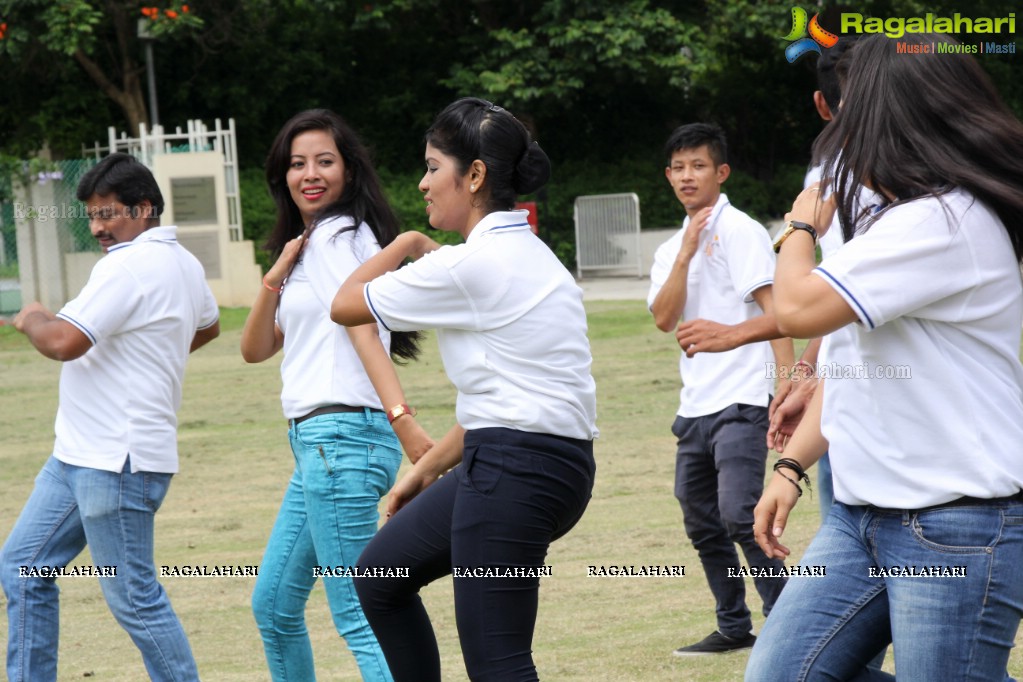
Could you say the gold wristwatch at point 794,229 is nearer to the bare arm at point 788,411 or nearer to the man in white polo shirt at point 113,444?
the bare arm at point 788,411

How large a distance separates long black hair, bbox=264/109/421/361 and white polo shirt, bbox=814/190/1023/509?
208 cm

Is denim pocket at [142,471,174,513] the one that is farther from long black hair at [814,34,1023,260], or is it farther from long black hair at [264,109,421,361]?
long black hair at [814,34,1023,260]

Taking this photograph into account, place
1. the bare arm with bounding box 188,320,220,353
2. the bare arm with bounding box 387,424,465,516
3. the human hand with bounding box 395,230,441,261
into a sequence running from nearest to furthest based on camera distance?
the bare arm with bounding box 387,424,465,516 < the human hand with bounding box 395,230,441,261 < the bare arm with bounding box 188,320,220,353

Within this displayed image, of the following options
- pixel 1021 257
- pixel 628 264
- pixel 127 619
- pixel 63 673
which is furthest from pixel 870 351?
pixel 628 264

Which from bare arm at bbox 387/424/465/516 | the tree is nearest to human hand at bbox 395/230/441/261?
bare arm at bbox 387/424/465/516

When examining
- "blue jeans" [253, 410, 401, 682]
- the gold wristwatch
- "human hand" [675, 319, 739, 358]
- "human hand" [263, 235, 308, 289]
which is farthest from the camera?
"human hand" [263, 235, 308, 289]

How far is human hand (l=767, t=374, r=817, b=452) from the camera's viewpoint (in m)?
3.43

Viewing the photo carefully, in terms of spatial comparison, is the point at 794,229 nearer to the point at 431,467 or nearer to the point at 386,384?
the point at 431,467

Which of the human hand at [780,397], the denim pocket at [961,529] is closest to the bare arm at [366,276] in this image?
the human hand at [780,397]

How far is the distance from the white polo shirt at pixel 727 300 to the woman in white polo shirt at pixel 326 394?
138cm

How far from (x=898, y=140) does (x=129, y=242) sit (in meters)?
2.66

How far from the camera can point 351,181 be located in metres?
4.44

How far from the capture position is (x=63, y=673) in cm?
527

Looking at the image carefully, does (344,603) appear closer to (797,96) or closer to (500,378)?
(500,378)
